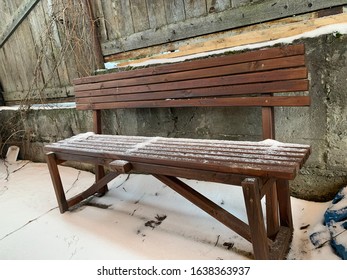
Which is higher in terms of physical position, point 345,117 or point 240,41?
point 240,41

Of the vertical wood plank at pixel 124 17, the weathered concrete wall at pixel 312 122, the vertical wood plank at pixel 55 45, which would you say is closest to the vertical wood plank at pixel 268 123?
the weathered concrete wall at pixel 312 122

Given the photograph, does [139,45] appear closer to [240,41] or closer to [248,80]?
[240,41]

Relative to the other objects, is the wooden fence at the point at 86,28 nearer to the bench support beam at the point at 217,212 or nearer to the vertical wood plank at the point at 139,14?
the vertical wood plank at the point at 139,14

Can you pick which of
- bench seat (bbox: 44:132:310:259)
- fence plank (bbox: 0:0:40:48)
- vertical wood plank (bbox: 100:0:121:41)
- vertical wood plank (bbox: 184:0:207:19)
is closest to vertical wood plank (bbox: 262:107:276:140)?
bench seat (bbox: 44:132:310:259)

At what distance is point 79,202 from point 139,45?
5.31 feet

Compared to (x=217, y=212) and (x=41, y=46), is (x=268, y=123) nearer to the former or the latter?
(x=217, y=212)

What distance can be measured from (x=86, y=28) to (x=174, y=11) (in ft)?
3.67

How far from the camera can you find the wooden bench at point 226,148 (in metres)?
1.19

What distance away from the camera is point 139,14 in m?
2.40

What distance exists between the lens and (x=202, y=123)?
2.16 meters

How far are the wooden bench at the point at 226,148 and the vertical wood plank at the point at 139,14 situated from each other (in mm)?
578

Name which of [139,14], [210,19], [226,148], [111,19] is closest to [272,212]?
[226,148]

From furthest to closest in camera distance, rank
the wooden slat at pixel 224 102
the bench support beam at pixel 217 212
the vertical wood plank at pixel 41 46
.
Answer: the vertical wood plank at pixel 41 46 → the wooden slat at pixel 224 102 → the bench support beam at pixel 217 212

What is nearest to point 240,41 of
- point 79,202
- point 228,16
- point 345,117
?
point 228,16
